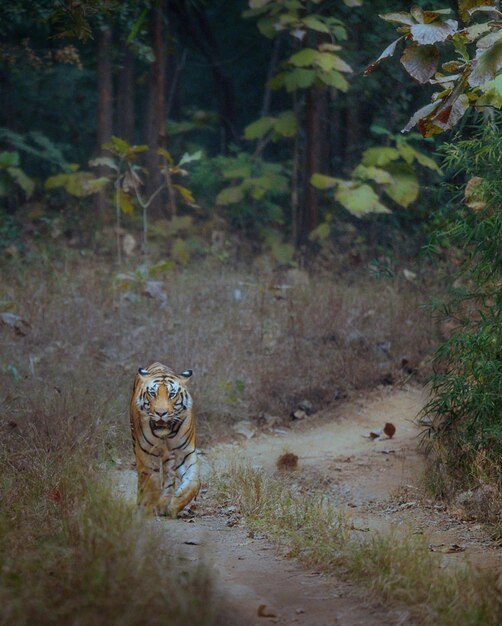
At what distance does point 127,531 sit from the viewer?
4297mm

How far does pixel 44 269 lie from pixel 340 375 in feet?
14.5

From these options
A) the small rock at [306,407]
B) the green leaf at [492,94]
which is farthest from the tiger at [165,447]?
the small rock at [306,407]

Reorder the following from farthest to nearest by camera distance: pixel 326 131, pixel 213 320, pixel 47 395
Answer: pixel 326 131, pixel 213 320, pixel 47 395

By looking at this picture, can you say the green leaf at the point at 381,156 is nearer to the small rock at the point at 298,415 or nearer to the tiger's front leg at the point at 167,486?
the small rock at the point at 298,415

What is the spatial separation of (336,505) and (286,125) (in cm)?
854

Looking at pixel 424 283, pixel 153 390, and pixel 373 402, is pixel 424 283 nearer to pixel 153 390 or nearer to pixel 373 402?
pixel 373 402

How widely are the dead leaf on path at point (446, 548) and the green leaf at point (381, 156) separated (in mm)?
8109

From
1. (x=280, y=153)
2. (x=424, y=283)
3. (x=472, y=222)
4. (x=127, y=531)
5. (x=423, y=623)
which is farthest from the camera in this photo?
(x=280, y=153)

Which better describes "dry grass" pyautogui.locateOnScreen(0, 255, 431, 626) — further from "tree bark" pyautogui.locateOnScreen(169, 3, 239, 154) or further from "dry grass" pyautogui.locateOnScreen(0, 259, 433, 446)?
→ "tree bark" pyautogui.locateOnScreen(169, 3, 239, 154)

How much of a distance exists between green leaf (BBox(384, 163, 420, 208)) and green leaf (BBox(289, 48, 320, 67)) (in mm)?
1788

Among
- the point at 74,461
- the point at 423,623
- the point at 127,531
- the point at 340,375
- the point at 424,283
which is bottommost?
the point at 423,623

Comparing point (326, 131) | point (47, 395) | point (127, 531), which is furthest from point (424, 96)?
point (127, 531)

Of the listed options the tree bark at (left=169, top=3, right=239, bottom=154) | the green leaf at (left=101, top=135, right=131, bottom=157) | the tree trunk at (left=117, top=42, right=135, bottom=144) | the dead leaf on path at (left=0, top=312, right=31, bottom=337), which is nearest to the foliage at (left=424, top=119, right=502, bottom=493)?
the dead leaf on path at (left=0, top=312, right=31, bottom=337)

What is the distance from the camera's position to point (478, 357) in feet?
21.3
